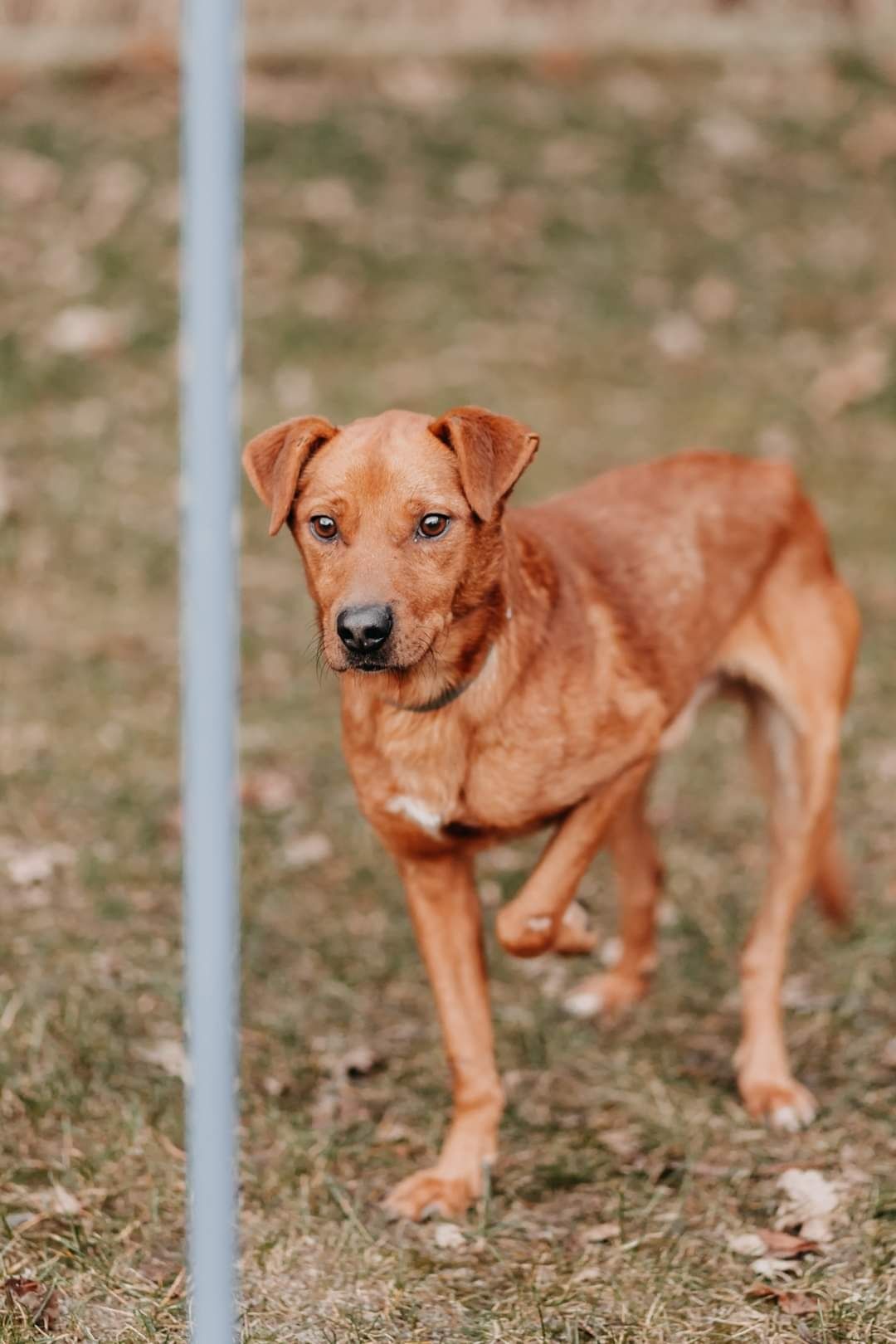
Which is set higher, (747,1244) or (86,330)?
(86,330)

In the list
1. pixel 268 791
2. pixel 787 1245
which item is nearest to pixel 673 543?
pixel 787 1245

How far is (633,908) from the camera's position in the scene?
17.0 feet

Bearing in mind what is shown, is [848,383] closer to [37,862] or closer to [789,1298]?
[37,862]

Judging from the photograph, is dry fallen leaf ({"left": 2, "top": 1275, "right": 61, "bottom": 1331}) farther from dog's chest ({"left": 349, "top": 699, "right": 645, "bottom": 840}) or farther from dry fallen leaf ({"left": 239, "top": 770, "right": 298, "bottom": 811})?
dry fallen leaf ({"left": 239, "top": 770, "right": 298, "bottom": 811})

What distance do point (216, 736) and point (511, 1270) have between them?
5.72ft

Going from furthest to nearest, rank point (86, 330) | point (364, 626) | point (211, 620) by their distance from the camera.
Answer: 1. point (86, 330)
2. point (364, 626)
3. point (211, 620)

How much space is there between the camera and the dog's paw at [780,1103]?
4430 millimetres

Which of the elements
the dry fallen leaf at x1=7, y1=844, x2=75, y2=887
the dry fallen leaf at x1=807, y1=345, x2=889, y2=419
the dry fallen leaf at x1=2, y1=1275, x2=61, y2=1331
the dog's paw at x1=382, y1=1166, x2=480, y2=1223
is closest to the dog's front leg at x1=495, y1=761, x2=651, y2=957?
the dog's paw at x1=382, y1=1166, x2=480, y2=1223

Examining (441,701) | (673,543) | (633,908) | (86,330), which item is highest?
(86,330)

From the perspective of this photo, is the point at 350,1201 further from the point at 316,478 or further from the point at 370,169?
the point at 370,169

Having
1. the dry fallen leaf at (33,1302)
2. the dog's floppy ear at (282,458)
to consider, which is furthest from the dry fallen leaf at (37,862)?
the dog's floppy ear at (282,458)

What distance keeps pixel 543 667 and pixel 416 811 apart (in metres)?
0.45

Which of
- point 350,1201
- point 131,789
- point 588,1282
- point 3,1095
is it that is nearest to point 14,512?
point 131,789

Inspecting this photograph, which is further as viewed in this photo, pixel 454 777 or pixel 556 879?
pixel 556 879
